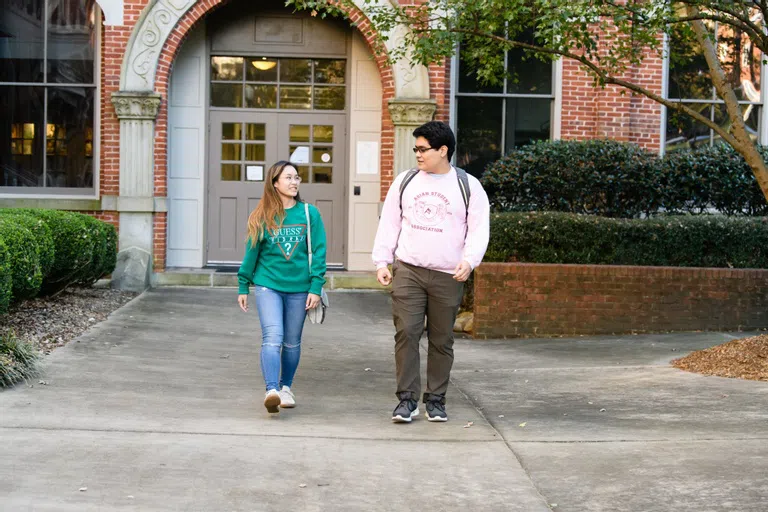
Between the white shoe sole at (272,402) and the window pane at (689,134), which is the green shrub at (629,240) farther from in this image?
the white shoe sole at (272,402)

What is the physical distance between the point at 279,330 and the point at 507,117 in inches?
345

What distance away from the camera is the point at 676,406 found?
7.40 metres

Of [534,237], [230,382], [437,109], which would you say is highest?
[437,109]

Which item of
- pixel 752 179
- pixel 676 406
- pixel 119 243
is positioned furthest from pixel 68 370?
pixel 752 179

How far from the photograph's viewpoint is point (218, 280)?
14.3 m

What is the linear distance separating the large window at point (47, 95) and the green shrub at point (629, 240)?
21.3 feet

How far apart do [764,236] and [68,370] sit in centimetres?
759

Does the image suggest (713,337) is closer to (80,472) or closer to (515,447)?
(515,447)

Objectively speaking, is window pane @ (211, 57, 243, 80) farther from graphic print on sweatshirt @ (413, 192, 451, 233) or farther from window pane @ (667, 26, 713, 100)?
graphic print on sweatshirt @ (413, 192, 451, 233)

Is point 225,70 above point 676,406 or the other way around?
above

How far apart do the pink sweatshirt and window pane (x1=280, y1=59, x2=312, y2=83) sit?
339 inches

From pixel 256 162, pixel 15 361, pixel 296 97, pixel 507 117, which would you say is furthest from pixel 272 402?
pixel 507 117

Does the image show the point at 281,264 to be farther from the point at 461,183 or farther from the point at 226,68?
the point at 226,68

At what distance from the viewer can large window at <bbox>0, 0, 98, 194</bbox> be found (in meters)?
14.7
